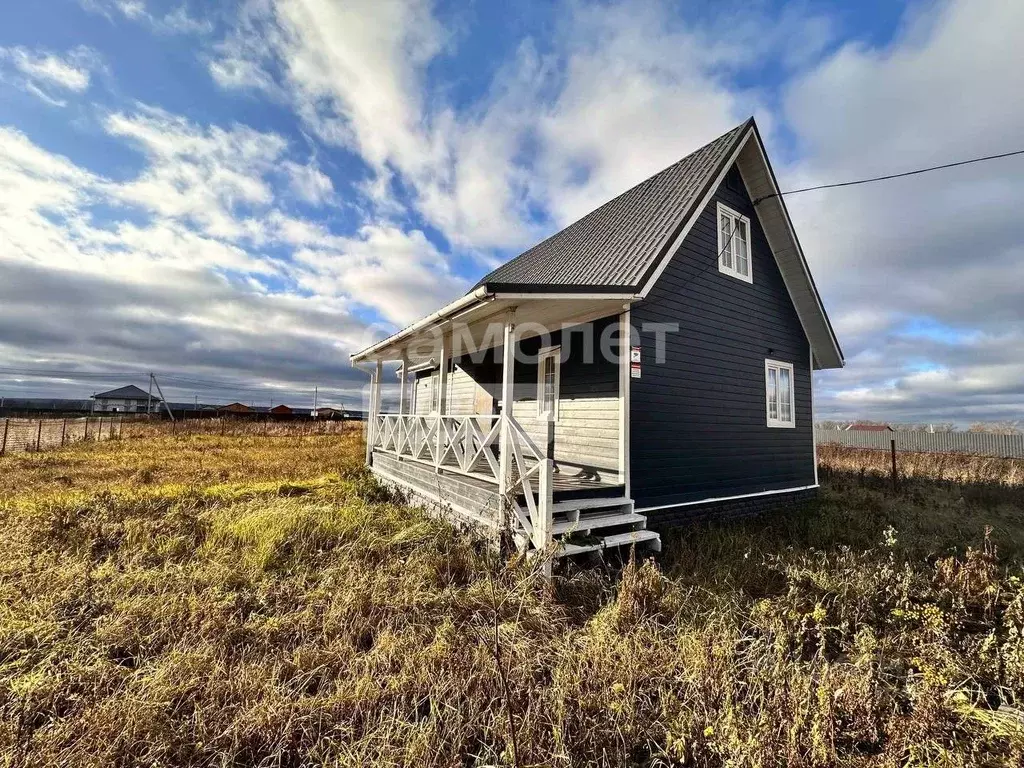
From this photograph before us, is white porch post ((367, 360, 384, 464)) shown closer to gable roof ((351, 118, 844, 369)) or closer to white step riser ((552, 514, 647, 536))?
gable roof ((351, 118, 844, 369))

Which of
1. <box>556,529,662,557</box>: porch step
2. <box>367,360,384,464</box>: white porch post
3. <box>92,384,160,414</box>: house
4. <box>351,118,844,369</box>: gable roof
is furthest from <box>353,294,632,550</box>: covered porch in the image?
<box>92,384,160,414</box>: house

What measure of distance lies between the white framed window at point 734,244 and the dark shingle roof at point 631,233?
0.97 meters

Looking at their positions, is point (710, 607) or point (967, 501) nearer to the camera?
point (710, 607)

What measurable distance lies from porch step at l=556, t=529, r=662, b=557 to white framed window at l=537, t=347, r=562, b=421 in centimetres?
255

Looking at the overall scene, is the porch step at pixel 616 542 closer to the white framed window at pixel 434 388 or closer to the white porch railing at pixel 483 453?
the white porch railing at pixel 483 453

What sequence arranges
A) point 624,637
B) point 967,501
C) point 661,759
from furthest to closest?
point 967,501
point 624,637
point 661,759

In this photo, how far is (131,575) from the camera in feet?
14.1

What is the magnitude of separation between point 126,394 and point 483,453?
79.5 metres

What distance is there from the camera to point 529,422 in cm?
860

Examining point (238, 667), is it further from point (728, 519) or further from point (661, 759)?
point (728, 519)

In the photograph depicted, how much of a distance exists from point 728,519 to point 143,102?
10.9m

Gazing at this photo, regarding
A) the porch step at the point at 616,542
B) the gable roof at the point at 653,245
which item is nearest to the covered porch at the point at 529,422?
the gable roof at the point at 653,245

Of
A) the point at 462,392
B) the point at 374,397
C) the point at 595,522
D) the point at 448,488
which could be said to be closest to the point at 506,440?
the point at 595,522

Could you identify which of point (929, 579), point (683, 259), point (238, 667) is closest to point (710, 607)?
point (929, 579)
